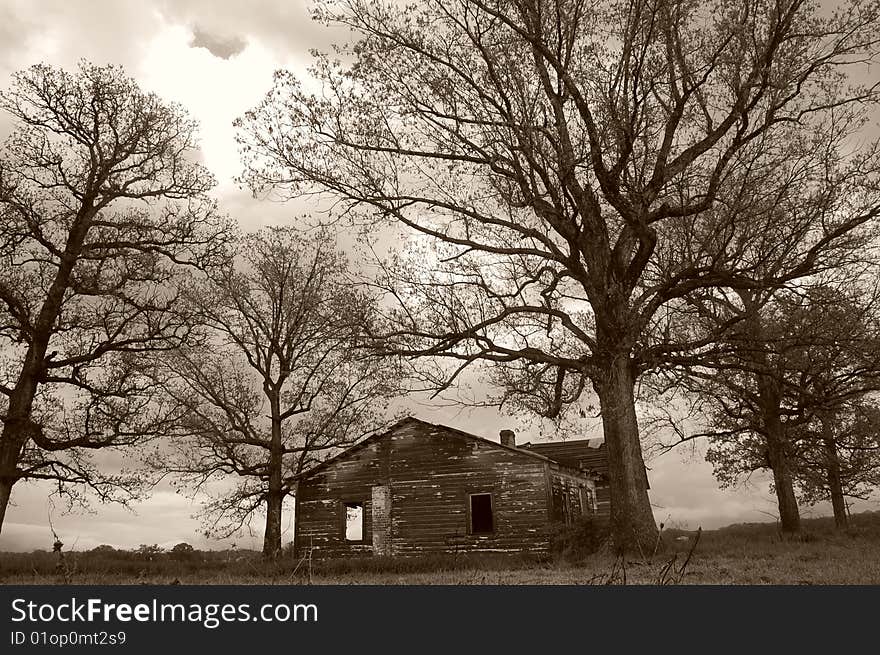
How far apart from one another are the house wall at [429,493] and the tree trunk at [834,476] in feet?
40.1

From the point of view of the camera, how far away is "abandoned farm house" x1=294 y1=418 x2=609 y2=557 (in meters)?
27.0

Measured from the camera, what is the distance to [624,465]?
51.6 ft

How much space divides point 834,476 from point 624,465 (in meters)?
19.2

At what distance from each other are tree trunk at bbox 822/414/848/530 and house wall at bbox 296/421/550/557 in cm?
1222

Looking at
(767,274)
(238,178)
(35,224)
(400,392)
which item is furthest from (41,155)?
(767,274)

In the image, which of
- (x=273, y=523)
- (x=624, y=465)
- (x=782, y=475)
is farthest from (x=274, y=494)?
(x=782, y=475)

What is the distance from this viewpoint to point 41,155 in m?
18.7

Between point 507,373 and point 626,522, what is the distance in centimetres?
525

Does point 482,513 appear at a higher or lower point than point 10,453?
lower

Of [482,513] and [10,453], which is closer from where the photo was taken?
[10,453]

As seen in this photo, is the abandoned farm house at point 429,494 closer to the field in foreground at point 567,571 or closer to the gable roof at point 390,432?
the gable roof at point 390,432

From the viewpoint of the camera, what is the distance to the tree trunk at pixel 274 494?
26750 millimetres

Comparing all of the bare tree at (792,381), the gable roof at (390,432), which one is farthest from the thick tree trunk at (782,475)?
the gable roof at (390,432)

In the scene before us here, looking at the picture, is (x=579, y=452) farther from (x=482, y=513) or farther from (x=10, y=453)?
(x=10, y=453)
